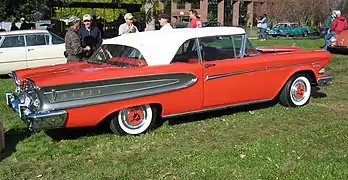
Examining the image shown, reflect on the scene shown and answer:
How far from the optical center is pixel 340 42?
15.5m

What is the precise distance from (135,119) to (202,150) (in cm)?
110

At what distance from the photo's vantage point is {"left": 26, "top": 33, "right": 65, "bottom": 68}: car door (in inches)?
477

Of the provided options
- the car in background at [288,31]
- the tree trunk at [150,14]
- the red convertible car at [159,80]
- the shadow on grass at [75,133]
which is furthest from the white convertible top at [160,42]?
the car in background at [288,31]

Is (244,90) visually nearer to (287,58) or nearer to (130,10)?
(287,58)

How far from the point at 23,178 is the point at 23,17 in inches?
746

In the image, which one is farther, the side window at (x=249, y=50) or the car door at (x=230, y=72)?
the side window at (x=249, y=50)

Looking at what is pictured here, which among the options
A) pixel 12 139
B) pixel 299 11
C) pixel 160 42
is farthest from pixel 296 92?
pixel 299 11

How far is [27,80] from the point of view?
18.0 ft

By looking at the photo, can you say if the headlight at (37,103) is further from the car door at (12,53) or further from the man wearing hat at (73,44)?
the car door at (12,53)

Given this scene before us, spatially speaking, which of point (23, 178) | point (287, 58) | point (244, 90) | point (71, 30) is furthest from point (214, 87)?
point (71, 30)

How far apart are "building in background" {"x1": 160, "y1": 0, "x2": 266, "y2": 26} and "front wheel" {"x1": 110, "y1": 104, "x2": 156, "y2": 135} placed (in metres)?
60.0

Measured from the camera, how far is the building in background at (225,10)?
6669 centimetres

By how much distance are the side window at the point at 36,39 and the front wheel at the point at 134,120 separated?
729cm

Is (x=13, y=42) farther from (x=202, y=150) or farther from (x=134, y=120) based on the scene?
(x=202, y=150)
